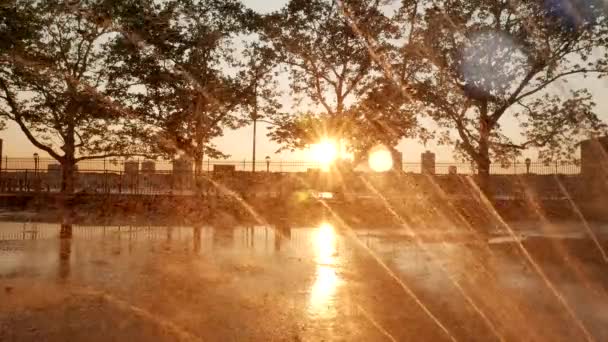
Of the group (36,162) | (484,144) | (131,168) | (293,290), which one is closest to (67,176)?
(131,168)

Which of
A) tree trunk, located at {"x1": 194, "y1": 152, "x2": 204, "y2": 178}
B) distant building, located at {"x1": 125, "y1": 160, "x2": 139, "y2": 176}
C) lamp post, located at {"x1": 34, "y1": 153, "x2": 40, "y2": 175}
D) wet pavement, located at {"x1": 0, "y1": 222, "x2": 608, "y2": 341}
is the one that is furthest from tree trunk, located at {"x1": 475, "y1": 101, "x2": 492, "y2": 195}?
lamp post, located at {"x1": 34, "y1": 153, "x2": 40, "y2": 175}

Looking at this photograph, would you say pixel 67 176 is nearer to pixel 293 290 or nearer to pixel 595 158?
pixel 293 290

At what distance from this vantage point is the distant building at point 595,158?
30.5 m

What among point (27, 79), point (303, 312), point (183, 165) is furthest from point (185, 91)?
point (303, 312)

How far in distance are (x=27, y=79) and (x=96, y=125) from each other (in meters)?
3.68

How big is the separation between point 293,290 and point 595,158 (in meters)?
28.8

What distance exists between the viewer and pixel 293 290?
27.4 ft

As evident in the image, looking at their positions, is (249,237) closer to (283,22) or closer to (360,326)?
(360,326)

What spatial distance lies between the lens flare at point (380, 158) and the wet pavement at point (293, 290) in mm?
13696

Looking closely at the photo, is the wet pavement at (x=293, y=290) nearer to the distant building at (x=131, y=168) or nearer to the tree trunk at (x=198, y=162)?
the tree trunk at (x=198, y=162)

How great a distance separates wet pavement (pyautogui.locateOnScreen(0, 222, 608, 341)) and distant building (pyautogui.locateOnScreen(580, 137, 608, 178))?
708 inches

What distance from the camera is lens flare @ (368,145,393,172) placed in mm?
28214

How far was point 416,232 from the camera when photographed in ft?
59.2

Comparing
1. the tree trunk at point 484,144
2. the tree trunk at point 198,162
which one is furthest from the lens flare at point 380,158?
the tree trunk at point 198,162
